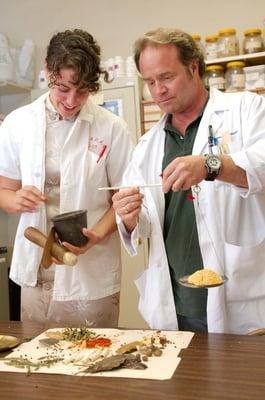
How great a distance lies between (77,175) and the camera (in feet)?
5.49

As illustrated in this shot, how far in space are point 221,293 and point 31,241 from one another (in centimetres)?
65

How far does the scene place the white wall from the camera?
3.19m

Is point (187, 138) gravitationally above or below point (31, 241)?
above

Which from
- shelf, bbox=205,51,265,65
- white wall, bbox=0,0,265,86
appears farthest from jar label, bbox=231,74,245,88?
white wall, bbox=0,0,265,86

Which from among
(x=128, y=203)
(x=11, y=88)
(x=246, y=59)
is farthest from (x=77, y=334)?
(x=11, y=88)

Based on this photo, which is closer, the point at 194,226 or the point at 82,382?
the point at 82,382

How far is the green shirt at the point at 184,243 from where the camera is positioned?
1.48m

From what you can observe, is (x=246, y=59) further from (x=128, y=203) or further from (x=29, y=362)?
(x=29, y=362)

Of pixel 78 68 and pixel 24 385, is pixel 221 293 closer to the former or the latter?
pixel 24 385

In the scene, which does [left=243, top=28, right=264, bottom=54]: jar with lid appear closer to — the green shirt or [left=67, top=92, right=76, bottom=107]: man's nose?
the green shirt

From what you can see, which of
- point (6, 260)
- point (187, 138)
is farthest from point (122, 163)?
point (6, 260)

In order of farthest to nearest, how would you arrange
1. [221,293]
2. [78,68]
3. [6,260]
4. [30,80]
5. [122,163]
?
1. [30,80]
2. [6,260]
3. [122,163]
4. [78,68]
5. [221,293]

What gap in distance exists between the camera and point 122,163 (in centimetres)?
176

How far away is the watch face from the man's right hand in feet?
0.84
